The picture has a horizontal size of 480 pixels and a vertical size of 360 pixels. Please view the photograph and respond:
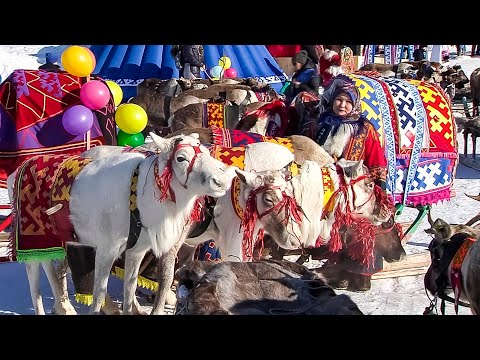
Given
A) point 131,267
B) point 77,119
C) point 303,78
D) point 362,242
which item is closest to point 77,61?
point 77,119

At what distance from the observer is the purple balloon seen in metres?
5.83

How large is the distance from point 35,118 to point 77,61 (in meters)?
0.57

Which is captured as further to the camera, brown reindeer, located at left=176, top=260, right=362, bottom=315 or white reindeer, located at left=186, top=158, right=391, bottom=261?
white reindeer, located at left=186, top=158, right=391, bottom=261

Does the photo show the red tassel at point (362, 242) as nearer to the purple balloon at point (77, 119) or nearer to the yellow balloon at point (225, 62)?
the purple balloon at point (77, 119)

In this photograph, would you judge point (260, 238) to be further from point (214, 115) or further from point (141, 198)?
point (214, 115)

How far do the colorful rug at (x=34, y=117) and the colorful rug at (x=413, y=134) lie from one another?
7.80 feet

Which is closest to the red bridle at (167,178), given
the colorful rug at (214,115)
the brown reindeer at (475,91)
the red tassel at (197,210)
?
the red tassel at (197,210)

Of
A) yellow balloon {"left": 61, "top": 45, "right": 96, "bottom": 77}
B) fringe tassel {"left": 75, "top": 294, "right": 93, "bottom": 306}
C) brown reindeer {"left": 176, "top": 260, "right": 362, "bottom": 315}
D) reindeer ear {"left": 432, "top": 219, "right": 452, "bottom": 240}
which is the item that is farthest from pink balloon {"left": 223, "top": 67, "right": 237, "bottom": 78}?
brown reindeer {"left": 176, "top": 260, "right": 362, "bottom": 315}

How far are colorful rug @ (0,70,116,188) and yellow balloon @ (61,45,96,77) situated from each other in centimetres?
9

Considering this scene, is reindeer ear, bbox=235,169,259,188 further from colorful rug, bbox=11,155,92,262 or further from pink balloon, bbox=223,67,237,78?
pink balloon, bbox=223,67,237,78

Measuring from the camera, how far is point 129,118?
21.0 ft
